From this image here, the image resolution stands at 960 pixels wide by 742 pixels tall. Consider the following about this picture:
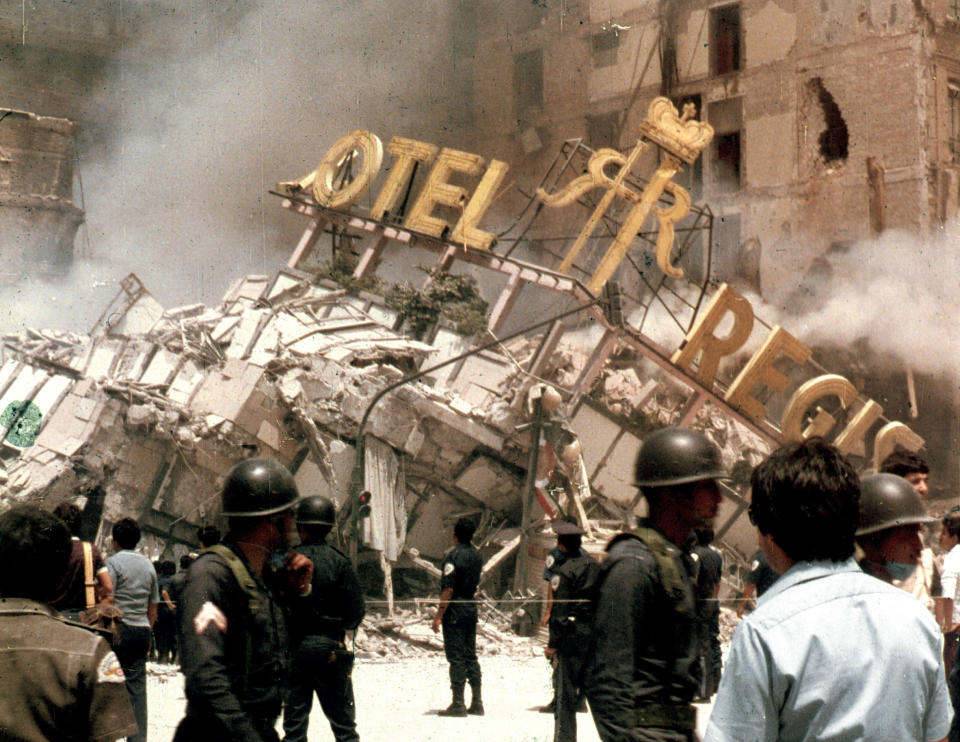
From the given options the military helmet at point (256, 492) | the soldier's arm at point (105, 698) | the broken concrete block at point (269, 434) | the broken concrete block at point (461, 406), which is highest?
the military helmet at point (256, 492)

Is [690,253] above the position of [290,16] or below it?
below

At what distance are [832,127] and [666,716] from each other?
21814mm

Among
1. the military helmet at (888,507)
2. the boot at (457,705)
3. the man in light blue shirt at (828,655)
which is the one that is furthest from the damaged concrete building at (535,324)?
the man in light blue shirt at (828,655)

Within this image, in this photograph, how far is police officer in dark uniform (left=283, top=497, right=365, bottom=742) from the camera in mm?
5434

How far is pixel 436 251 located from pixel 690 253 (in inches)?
311

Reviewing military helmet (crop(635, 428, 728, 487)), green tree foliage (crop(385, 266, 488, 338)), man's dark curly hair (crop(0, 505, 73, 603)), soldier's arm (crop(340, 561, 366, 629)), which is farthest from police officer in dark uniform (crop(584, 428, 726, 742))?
green tree foliage (crop(385, 266, 488, 338))

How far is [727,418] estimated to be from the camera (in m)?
20.7

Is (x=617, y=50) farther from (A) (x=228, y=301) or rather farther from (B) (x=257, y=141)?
(A) (x=228, y=301)

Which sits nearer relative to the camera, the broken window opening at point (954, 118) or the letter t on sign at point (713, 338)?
the letter t on sign at point (713, 338)

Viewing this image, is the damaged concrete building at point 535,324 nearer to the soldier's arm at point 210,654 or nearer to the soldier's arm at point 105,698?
the soldier's arm at point 210,654

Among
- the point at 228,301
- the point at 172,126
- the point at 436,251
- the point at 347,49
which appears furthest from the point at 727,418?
the point at 172,126

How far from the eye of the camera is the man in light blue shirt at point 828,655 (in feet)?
6.39

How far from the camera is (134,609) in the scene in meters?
6.39

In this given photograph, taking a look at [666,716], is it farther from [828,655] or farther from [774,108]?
[774,108]
